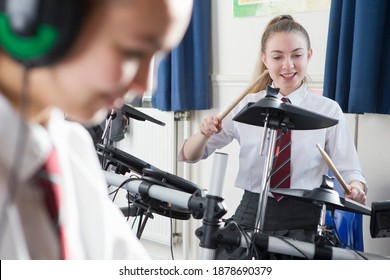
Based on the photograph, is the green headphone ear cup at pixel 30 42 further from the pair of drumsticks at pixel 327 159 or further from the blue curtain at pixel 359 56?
the blue curtain at pixel 359 56

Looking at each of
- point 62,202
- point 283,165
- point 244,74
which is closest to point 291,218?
point 283,165

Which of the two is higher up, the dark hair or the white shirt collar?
the dark hair

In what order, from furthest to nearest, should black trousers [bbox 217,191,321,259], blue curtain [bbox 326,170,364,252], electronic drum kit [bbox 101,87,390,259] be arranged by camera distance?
blue curtain [bbox 326,170,364,252], black trousers [bbox 217,191,321,259], electronic drum kit [bbox 101,87,390,259]

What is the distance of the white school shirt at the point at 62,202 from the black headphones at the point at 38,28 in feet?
0.14

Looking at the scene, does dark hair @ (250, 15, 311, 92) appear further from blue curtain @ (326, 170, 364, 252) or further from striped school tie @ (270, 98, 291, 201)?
blue curtain @ (326, 170, 364, 252)

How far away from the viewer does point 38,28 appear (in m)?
0.31

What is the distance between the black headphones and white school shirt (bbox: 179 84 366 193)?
1013mm

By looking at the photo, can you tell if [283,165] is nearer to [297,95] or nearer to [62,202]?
[297,95]

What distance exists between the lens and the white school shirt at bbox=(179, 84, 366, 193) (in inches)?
51.4

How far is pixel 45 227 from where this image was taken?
14.2 inches

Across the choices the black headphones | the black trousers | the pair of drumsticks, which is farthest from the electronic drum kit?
the black headphones

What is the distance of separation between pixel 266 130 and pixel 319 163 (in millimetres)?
404

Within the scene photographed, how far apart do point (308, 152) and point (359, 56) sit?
13.2 inches

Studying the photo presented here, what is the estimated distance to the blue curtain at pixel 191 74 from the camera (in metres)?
1.52
